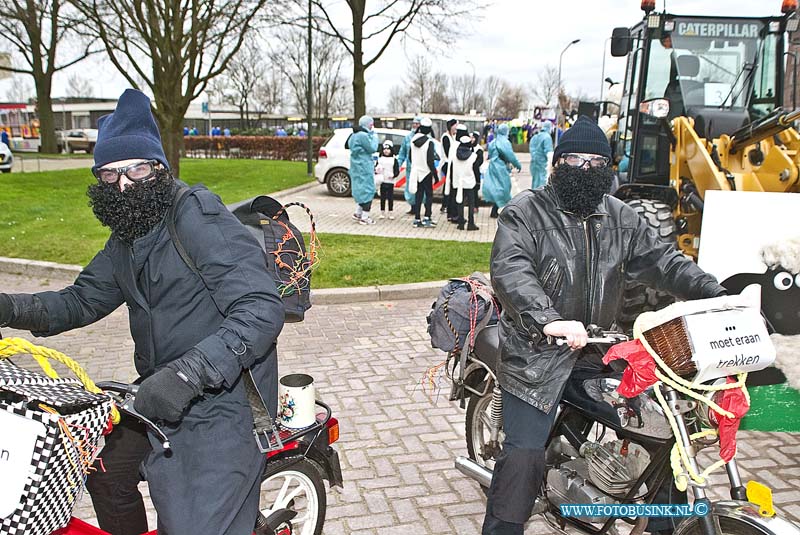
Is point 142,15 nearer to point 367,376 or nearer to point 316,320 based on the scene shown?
point 316,320

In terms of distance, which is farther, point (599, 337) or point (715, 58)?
point (715, 58)

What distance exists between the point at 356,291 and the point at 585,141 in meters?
5.31

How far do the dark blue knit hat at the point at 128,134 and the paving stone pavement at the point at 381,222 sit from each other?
383 inches

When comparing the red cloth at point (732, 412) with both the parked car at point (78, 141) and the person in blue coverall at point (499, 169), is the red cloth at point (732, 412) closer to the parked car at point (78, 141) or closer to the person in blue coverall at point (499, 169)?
the person in blue coverall at point (499, 169)

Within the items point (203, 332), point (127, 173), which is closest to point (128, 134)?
point (127, 173)

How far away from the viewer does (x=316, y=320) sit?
24.2 ft

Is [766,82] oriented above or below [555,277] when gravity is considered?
above

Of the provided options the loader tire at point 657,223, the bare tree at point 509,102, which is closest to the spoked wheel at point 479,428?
the loader tire at point 657,223

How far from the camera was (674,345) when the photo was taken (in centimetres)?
235

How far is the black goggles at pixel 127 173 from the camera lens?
2348 mm

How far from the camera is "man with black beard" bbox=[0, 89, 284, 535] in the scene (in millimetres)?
2277

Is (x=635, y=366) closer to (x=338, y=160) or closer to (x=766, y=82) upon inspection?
(x=766, y=82)

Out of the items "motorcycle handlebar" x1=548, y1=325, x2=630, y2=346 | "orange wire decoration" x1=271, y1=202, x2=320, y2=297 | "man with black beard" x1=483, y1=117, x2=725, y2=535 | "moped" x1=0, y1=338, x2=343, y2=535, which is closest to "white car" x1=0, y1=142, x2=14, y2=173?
"moped" x1=0, y1=338, x2=343, y2=535

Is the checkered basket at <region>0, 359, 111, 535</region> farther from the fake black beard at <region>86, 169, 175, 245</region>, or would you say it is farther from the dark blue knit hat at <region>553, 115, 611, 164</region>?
the dark blue knit hat at <region>553, 115, 611, 164</region>
